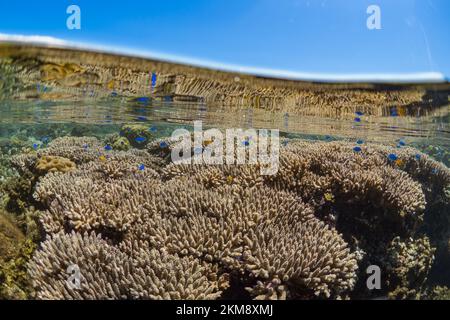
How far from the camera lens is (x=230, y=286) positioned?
14.3 ft

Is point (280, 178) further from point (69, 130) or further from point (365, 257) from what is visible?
point (69, 130)

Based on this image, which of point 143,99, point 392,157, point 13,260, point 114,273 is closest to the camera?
point 114,273

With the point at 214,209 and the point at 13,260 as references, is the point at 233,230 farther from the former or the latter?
the point at 13,260

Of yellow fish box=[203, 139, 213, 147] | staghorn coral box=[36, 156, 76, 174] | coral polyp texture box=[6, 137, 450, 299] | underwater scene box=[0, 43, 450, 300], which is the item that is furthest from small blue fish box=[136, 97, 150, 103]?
coral polyp texture box=[6, 137, 450, 299]

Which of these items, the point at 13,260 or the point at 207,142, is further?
the point at 207,142

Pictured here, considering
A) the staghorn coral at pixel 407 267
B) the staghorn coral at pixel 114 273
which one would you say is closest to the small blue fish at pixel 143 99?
the staghorn coral at pixel 114 273

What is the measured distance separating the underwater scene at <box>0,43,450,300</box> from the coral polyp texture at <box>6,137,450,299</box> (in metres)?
0.02

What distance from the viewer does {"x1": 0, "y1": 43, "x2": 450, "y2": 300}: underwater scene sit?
13.6 ft

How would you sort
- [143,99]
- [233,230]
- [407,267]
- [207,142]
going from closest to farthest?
1. [233,230]
2. [407,267]
3. [207,142]
4. [143,99]

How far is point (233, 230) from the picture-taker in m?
4.65

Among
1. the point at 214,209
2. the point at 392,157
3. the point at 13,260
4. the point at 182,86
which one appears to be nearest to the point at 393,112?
the point at 392,157

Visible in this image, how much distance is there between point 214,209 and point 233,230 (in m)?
0.58

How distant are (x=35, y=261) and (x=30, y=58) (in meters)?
6.26

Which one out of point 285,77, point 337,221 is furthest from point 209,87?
point 337,221
